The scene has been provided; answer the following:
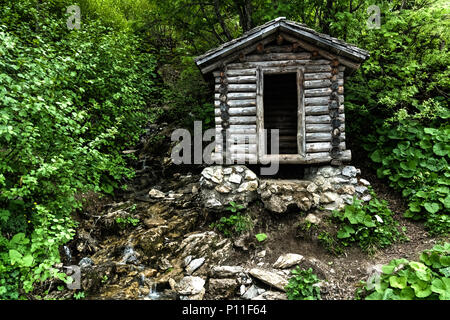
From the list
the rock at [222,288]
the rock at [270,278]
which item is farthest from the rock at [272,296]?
the rock at [222,288]

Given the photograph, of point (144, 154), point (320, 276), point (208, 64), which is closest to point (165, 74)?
point (144, 154)

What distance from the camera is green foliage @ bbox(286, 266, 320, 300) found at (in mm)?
4324

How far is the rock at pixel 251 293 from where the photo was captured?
458 cm

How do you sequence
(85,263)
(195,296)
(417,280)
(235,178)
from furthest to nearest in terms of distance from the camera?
1. (235,178)
2. (85,263)
3. (195,296)
4. (417,280)

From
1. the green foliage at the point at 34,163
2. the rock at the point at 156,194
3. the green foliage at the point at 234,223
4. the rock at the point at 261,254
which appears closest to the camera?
the green foliage at the point at 34,163

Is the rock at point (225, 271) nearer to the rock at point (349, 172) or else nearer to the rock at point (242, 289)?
the rock at point (242, 289)

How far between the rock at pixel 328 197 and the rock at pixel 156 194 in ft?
15.4

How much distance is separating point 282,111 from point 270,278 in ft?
21.6

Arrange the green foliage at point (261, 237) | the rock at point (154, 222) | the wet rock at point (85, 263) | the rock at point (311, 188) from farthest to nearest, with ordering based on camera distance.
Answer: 1. the rock at point (154, 222)
2. the rock at point (311, 188)
3. the green foliage at point (261, 237)
4. the wet rock at point (85, 263)

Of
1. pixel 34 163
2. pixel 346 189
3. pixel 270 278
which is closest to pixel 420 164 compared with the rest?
pixel 346 189

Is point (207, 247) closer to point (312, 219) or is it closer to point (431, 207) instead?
point (312, 219)

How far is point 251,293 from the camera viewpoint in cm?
463
